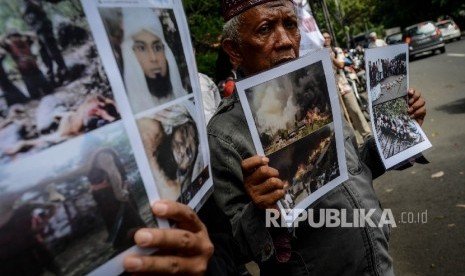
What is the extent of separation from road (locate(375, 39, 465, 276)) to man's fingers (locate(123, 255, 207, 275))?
2.54 metres

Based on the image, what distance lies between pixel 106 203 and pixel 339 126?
0.85 m

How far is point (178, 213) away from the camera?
2.15 ft

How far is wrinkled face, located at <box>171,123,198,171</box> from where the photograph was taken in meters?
0.71

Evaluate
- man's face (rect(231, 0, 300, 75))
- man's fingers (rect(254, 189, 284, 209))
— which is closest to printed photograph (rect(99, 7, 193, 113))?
man's fingers (rect(254, 189, 284, 209))

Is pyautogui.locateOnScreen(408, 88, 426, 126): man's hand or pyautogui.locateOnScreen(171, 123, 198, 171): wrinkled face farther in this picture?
pyautogui.locateOnScreen(408, 88, 426, 126): man's hand

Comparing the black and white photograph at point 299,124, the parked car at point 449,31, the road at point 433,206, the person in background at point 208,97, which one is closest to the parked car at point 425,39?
the parked car at point 449,31

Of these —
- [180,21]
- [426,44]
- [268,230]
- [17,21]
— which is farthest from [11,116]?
[426,44]

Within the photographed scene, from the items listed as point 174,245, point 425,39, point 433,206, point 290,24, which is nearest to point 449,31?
point 425,39

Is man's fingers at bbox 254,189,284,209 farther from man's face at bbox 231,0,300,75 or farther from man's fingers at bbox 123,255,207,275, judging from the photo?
man's face at bbox 231,0,300,75

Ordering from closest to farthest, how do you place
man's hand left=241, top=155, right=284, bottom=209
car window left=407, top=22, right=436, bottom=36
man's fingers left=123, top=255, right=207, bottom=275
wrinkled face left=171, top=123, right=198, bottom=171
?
man's fingers left=123, top=255, right=207, bottom=275, wrinkled face left=171, top=123, right=198, bottom=171, man's hand left=241, top=155, right=284, bottom=209, car window left=407, top=22, right=436, bottom=36

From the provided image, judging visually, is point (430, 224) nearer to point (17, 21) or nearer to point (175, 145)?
point (175, 145)

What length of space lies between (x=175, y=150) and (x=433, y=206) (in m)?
3.56

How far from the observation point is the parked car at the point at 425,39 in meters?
17.6

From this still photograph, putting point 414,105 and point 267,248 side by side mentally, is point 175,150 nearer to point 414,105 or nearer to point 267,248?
point 267,248
